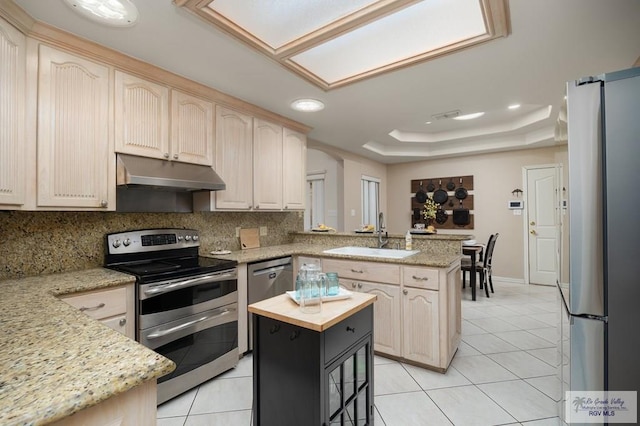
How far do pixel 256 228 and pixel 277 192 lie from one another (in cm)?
50

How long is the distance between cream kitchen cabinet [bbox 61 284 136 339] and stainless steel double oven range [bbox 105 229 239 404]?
4cm

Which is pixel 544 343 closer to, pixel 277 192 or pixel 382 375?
pixel 382 375

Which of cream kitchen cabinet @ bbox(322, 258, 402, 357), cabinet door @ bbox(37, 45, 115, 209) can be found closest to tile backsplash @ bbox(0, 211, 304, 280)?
cabinet door @ bbox(37, 45, 115, 209)

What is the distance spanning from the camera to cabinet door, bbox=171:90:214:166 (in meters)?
2.36

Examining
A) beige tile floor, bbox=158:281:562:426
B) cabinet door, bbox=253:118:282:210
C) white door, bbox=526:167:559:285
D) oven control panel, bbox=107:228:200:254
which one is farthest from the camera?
white door, bbox=526:167:559:285

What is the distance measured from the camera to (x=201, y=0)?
148cm

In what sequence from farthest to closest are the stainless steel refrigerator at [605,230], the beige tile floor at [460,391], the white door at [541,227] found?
the white door at [541,227], the beige tile floor at [460,391], the stainless steel refrigerator at [605,230]

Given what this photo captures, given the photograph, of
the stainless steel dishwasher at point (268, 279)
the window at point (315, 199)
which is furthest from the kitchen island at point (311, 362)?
the window at point (315, 199)

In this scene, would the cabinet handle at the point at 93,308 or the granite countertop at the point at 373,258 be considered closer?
the cabinet handle at the point at 93,308

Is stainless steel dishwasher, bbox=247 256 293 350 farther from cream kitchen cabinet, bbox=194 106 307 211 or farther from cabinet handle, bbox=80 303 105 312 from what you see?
cabinet handle, bbox=80 303 105 312

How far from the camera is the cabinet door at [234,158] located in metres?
2.69

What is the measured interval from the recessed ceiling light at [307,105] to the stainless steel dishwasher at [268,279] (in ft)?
4.90

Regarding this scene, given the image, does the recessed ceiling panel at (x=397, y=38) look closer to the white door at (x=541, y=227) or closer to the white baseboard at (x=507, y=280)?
the white door at (x=541, y=227)

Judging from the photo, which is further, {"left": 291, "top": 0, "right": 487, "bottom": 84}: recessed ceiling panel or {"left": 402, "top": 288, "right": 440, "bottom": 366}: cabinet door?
{"left": 402, "top": 288, "right": 440, "bottom": 366}: cabinet door
